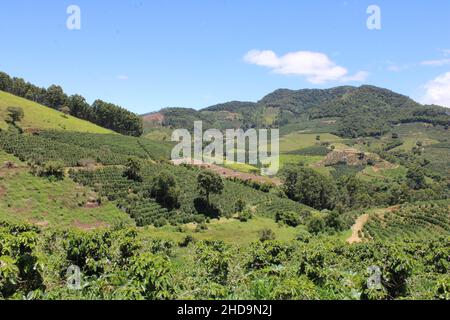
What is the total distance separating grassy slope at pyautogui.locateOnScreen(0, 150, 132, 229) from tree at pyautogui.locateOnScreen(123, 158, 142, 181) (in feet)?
42.9

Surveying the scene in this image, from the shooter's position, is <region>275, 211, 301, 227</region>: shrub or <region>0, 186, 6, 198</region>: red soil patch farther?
<region>275, 211, 301, 227</region>: shrub

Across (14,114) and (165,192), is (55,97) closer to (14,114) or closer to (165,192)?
(14,114)

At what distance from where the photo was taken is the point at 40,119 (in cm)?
11144

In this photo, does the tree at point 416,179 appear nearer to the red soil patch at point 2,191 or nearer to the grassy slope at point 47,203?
the grassy slope at point 47,203

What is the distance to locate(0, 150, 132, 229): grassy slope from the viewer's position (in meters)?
64.4

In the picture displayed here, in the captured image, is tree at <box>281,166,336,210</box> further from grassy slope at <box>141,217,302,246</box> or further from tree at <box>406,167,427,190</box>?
tree at <box>406,167,427,190</box>

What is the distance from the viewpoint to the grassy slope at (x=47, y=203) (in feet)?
211

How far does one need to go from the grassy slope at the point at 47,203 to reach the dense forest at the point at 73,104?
71.0 metres

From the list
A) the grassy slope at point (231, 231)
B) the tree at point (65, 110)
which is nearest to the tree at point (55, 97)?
the tree at point (65, 110)

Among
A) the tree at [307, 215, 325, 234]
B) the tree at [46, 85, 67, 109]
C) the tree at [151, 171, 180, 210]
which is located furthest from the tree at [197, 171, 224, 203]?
the tree at [46, 85, 67, 109]

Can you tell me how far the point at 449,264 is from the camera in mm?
35406
